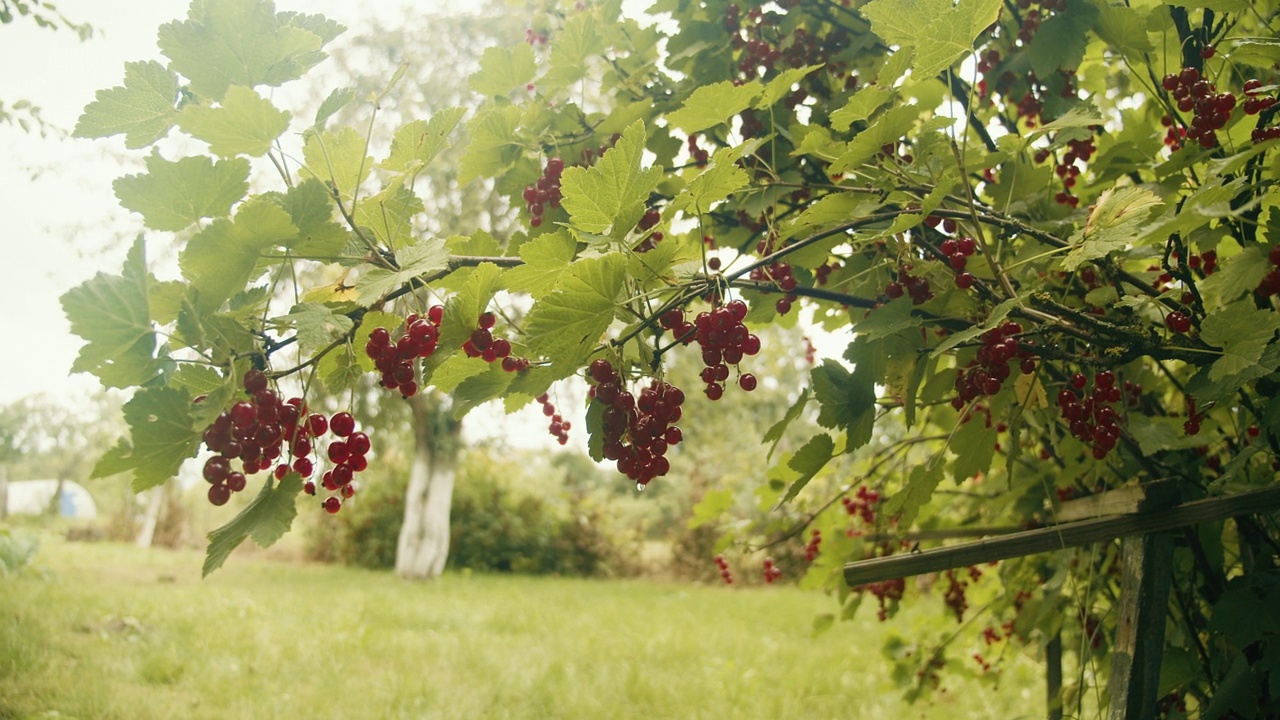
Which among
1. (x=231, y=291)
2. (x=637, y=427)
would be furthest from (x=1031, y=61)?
(x=231, y=291)

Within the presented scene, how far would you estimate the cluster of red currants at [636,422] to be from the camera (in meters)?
0.90

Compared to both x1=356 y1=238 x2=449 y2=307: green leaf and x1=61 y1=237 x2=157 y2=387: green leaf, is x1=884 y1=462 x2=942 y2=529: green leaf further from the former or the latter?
x1=61 y1=237 x2=157 y2=387: green leaf

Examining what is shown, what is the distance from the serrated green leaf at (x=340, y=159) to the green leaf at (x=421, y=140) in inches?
1.4

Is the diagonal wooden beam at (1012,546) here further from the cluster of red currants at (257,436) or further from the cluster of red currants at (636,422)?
the cluster of red currants at (257,436)

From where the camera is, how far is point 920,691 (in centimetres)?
230

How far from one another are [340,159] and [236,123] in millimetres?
136

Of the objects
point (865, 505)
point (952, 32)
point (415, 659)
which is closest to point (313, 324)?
point (952, 32)

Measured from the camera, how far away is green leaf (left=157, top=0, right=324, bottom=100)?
2.61ft

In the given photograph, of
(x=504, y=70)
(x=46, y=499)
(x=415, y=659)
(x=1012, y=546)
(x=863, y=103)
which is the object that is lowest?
(x=415, y=659)

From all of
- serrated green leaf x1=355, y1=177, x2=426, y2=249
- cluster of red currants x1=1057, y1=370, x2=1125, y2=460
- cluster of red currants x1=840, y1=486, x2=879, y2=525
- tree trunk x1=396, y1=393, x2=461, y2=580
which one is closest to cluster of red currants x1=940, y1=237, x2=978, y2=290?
cluster of red currants x1=1057, y1=370, x2=1125, y2=460

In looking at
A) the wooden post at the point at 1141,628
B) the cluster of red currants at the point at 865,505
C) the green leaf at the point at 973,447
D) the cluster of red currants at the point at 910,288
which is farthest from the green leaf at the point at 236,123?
the cluster of red currants at the point at 865,505

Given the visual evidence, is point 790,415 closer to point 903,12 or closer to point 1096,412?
point 1096,412

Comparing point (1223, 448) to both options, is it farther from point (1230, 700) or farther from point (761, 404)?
point (761, 404)

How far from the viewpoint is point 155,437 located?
750 mm
